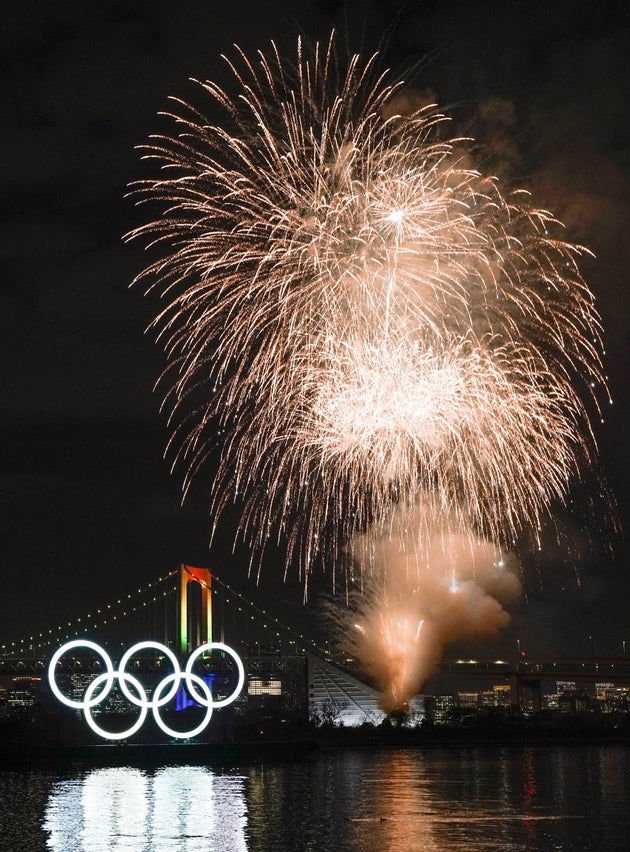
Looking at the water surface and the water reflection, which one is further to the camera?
the water reflection

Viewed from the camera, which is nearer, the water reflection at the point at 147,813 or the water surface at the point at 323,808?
the water surface at the point at 323,808

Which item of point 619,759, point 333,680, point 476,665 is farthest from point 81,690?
point 619,759

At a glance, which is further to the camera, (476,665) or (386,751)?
(476,665)

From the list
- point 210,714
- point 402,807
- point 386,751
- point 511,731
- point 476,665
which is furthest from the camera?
point 476,665

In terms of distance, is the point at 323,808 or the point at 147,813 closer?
the point at 147,813

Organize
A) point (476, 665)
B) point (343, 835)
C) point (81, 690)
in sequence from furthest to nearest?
point (476, 665), point (81, 690), point (343, 835)

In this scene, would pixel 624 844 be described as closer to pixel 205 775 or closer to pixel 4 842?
pixel 4 842
